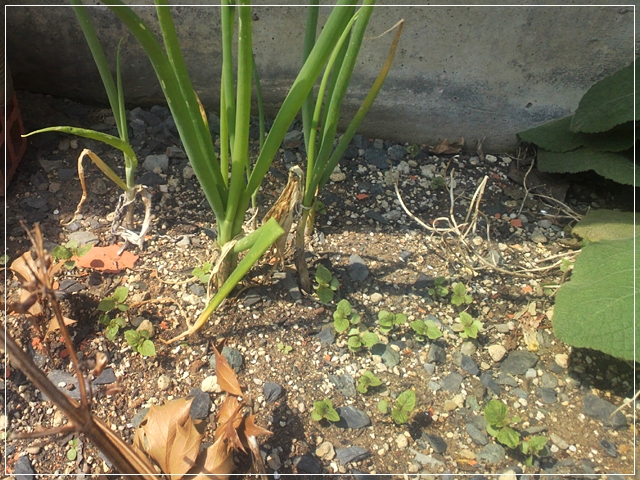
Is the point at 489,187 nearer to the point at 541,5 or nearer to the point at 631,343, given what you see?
the point at 541,5

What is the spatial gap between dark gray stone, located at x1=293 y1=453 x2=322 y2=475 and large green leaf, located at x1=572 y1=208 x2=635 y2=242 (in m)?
0.80

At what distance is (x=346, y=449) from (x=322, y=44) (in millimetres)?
672

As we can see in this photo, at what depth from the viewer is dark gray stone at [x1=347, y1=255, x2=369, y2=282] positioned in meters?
1.25

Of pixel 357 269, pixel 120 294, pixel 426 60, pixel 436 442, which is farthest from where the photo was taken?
pixel 426 60

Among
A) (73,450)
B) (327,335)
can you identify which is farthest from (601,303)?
(73,450)

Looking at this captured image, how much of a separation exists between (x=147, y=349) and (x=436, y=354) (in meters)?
0.56

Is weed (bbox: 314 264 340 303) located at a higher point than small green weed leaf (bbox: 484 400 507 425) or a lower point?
higher

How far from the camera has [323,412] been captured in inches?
39.3

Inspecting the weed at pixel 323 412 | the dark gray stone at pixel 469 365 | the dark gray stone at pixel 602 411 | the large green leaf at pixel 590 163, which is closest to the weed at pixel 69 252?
the weed at pixel 323 412

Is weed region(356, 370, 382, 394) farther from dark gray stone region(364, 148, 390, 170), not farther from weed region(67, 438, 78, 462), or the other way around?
dark gray stone region(364, 148, 390, 170)

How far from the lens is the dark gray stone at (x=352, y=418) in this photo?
1014 mm

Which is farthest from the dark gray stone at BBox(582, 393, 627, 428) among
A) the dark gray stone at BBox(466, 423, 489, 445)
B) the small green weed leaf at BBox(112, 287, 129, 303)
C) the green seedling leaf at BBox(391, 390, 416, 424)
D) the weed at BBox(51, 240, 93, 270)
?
the weed at BBox(51, 240, 93, 270)

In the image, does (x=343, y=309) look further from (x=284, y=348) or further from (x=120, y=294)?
(x=120, y=294)

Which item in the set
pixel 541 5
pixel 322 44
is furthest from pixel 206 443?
pixel 541 5
